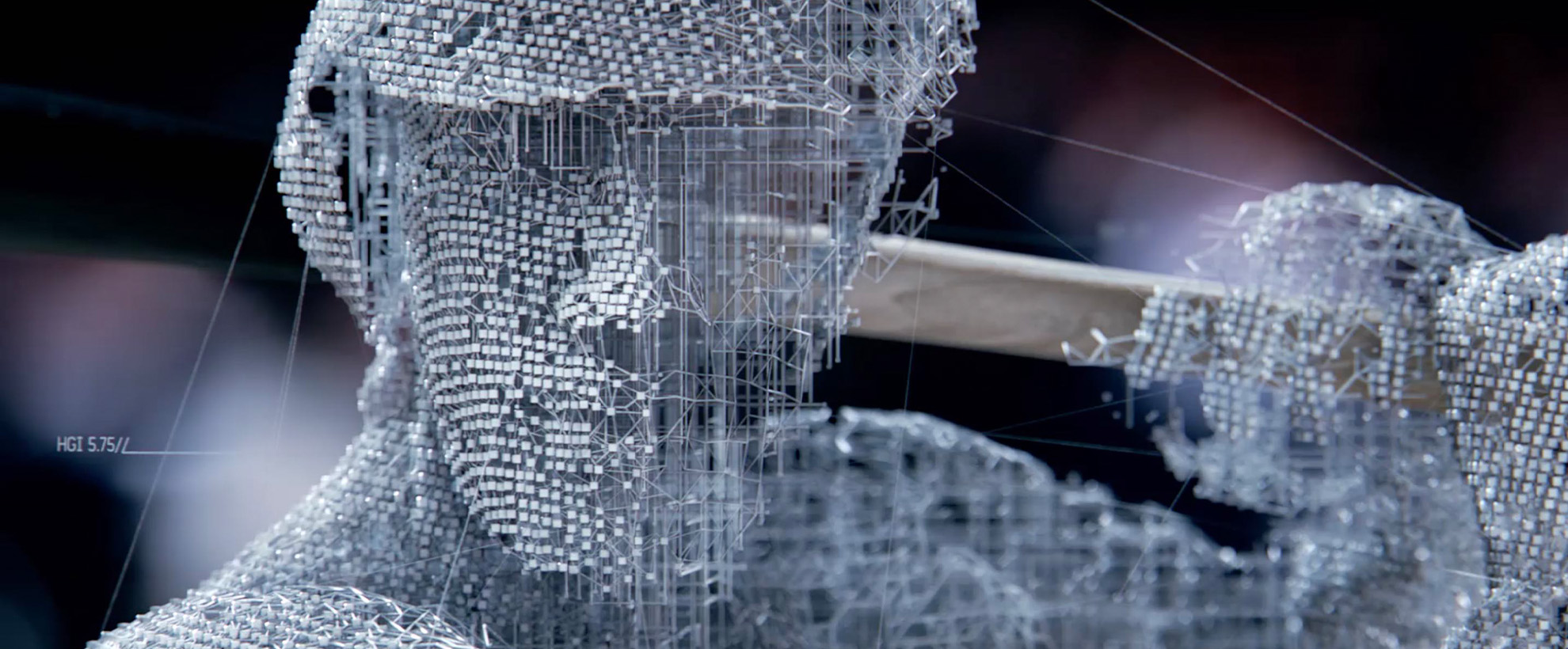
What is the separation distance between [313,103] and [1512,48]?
117cm

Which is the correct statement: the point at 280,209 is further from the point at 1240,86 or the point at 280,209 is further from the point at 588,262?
the point at 1240,86

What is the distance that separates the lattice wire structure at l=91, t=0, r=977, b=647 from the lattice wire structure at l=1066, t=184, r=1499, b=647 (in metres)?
0.35

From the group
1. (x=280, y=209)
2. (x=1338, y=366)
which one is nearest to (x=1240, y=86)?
(x=1338, y=366)

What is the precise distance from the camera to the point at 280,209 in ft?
4.80

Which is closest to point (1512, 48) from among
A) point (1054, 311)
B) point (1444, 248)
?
point (1444, 248)

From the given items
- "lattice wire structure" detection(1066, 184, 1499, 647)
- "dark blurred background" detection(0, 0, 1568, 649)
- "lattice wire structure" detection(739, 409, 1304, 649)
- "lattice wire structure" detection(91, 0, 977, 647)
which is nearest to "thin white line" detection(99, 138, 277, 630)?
"dark blurred background" detection(0, 0, 1568, 649)

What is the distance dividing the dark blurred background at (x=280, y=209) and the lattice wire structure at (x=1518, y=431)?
0.19 metres

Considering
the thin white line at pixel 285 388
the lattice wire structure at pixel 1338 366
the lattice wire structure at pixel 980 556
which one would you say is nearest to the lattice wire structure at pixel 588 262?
the thin white line at pixel 285 388

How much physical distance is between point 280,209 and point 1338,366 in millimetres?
1032

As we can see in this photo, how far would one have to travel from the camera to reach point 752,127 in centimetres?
131

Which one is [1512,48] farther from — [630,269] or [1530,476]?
[630,269]

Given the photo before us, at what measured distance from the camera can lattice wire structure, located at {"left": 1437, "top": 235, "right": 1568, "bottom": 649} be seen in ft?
4.60

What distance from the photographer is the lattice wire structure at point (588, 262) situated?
1.25 meters

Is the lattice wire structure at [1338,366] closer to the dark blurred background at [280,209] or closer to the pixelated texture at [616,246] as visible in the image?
the dark blurred background at [280,209]
